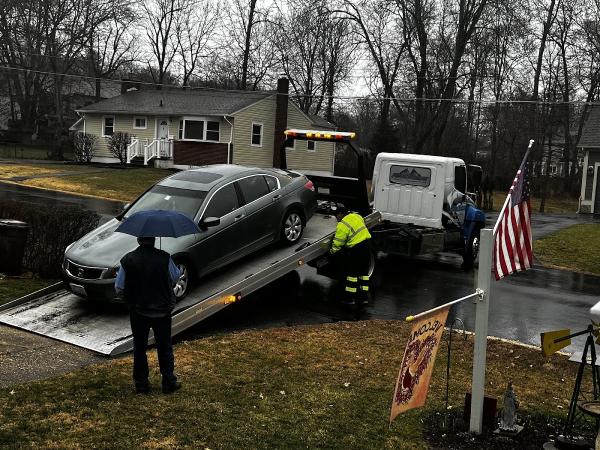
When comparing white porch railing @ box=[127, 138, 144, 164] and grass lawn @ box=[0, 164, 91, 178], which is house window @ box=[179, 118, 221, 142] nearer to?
white porch railing @ box=[127, 138, 144, 164]

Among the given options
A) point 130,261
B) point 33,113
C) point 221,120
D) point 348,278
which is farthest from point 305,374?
point 33,113

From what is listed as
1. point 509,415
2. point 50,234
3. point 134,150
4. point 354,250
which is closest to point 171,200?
point 50,234

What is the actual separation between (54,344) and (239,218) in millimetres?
3341

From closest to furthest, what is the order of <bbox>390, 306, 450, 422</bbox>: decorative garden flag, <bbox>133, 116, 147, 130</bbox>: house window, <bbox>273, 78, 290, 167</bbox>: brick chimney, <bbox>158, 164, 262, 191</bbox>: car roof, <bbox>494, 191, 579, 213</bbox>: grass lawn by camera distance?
<bbox>390, 306, 450, 422</bbox>: decorative garden flag, <bbox>158, 164, 262, 191</bbox>: car roof, <bbox>494, 191, 579, 213</bbox>: grass lawn, <bbox>273, 78, 290, 167</bbox>: brick chimney, <bbox>133, 116, 147, 130</bbox>: house window

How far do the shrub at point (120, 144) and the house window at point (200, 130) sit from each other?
3.33 meters

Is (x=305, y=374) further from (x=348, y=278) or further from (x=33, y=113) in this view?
(x=33, y=113)

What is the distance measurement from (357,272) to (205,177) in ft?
9.63

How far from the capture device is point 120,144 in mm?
38875

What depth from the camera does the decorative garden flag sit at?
5164 mm

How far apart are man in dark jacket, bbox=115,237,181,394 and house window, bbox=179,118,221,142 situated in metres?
32.4

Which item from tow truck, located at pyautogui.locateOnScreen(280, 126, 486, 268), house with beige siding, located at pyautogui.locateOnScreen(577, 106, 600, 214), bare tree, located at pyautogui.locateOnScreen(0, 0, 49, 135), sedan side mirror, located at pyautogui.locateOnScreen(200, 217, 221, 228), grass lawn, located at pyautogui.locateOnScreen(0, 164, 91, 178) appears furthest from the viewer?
bare tree, located at pyautogui.locateOnScreen(0, 0, 49, 135)

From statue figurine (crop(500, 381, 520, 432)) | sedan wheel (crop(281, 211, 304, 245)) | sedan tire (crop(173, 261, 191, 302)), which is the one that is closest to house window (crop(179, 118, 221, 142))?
sedan wheel (crop(281, 211, 304, 245))

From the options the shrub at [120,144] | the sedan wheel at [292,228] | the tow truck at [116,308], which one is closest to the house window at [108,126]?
the shrub at [120,144]

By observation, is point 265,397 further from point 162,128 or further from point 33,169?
point 162,128
